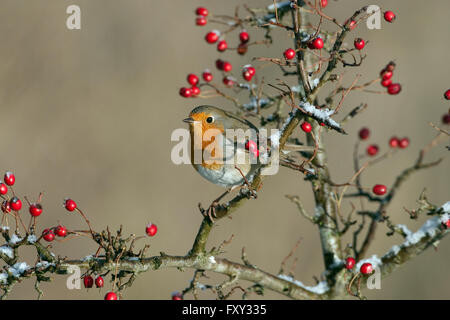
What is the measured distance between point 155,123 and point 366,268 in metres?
3.38

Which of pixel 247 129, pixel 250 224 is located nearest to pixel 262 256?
pixel 250 224

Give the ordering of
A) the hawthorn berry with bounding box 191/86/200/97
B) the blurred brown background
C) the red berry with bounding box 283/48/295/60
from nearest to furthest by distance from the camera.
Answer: the red berry with bounding box 283/48/295/60 < the hawthorn berry with bounding box 191/86/200/97 < the blurred brown background

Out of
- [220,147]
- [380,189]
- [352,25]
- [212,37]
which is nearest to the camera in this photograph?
[352,25]

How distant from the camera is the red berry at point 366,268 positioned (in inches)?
116

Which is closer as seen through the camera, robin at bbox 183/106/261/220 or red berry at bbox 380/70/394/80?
red berry at bbox 380/70/394/80

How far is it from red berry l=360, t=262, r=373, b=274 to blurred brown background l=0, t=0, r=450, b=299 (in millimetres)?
2553

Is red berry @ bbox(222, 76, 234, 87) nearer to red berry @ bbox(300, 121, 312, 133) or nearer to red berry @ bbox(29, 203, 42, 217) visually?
red berry @ bbox(300, 121, 312, 133)

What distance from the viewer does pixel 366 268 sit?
294cm

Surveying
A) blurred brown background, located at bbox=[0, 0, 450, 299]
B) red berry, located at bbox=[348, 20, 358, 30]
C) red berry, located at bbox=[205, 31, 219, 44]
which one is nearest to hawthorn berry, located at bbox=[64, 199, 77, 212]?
red berry, located at bbox=[205, 31, 219, 44]

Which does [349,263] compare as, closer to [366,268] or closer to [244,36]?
[366,268]

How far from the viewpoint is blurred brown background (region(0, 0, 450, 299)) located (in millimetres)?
5477

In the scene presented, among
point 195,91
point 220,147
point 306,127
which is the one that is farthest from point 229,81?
point 306,127

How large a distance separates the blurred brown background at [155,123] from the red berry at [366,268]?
2.55m

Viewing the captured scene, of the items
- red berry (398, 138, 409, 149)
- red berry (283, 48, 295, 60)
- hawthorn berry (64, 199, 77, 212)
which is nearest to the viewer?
red berry (283, 48, 295, 60)
